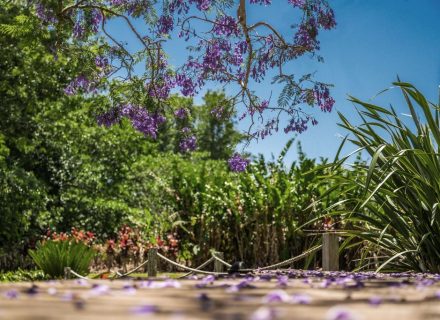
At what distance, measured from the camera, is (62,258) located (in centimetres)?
A: 951

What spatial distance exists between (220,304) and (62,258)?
8.21 meters

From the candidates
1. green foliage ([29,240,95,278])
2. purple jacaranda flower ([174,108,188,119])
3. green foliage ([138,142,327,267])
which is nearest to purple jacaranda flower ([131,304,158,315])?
green foliage ([138,142,327,267])

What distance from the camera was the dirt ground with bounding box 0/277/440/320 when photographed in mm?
1483

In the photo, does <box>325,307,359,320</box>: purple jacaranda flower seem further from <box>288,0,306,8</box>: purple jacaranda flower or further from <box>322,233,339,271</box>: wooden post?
<box>288,0,306,8</box>: purple jacaranda flower

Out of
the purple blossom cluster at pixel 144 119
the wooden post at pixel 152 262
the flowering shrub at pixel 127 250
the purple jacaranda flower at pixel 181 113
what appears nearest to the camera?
the wooden post at pixel 152 262

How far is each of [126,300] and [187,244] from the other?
366 inches

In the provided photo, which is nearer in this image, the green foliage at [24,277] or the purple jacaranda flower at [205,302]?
the purple jacaranda flower at [205,302]

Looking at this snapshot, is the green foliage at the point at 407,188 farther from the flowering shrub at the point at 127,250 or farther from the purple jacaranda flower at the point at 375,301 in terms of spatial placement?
the flowering shrub at the point at 127,250

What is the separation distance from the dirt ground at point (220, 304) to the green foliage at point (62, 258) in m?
7.45

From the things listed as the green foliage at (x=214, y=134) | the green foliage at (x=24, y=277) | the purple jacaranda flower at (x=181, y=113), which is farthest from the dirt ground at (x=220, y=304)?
the green foliage at (x=214, y=134)

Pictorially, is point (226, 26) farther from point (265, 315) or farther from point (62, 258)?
point (265, 315)

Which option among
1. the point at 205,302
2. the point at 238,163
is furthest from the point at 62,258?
the point at 205,302

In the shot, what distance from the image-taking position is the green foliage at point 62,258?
9.52m

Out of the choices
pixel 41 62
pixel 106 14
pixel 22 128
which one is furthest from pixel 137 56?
pixel 22 128
